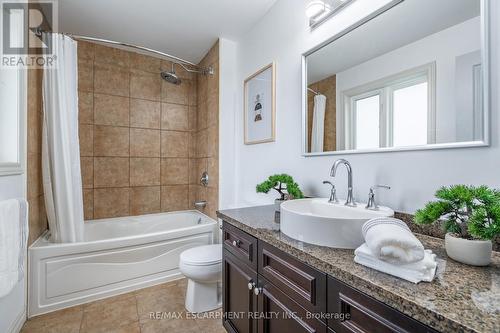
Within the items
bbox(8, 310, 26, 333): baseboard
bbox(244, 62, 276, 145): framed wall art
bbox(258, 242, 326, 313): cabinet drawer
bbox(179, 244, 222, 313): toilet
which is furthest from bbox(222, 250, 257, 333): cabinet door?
bbox(8, 310, 26, 333): baseboard

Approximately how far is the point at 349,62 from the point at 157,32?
6.57 feet

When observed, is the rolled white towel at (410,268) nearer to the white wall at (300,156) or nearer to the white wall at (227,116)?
the white wall at (300,156)

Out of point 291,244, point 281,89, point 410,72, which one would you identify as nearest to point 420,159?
point 410,72

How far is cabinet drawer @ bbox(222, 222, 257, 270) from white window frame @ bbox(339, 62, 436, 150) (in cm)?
74

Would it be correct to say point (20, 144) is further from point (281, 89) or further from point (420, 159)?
point (420, 159)

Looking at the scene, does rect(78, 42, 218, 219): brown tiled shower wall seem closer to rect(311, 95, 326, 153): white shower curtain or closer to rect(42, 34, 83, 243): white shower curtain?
rect(42, 34, 83, 243): white shower curtain

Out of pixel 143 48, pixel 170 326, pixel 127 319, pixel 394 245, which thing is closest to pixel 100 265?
pixel 127 319

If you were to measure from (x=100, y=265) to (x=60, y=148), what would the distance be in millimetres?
1028

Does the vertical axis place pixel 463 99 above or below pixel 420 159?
above

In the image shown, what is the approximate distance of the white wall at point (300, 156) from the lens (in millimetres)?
862

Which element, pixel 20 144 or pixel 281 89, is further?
pixel 281 89

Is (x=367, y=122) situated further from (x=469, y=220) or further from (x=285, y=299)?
(x=285, y=299)

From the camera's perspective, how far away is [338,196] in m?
1.37

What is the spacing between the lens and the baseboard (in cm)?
151
